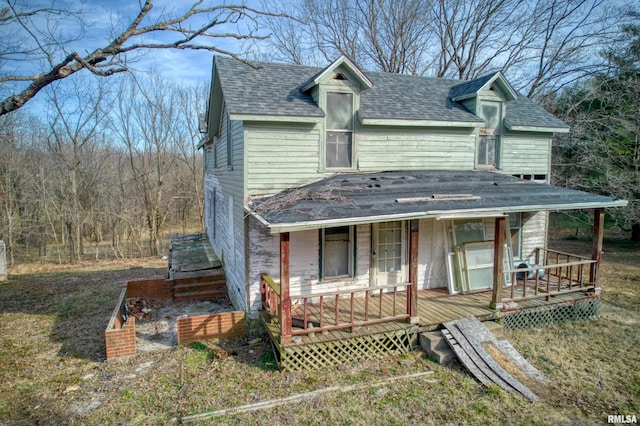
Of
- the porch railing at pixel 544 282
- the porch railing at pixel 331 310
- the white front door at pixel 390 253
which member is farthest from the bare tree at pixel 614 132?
the porch railing at pixel 331 310

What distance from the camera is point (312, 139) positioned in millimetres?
9008

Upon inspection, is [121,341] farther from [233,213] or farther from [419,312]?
[419,312]

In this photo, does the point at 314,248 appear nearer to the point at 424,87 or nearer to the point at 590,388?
the point at 590,388

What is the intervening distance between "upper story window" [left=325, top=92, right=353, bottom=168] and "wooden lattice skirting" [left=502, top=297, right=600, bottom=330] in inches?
215

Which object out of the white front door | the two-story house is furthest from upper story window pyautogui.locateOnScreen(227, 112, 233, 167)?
the white front door

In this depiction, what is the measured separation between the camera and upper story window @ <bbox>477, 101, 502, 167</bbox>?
11414 millimetres

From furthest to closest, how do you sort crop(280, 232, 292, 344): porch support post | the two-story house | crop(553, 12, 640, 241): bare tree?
crop(553, 12, 640, 241): bare tree < the two-story house < crop(280, 232, 292, 344): porch support post

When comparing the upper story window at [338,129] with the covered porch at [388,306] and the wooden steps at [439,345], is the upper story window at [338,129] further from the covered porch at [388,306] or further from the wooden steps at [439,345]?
the wooden steps at [439,345]

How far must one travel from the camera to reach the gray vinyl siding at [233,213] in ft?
29.0

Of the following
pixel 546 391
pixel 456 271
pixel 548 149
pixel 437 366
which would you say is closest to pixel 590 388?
pixel 546 391

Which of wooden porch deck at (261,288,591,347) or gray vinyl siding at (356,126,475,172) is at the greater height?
gray vinyl siding at (356,126,475,172)

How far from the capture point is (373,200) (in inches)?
311

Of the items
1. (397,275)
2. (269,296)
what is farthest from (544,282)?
(269,296)

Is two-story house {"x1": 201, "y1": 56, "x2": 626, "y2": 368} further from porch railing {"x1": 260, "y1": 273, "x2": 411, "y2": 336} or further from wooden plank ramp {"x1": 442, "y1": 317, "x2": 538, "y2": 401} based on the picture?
wooden plank ramp {"x1": 442, "y1": 317, "x2": 538, "y2": 401}
